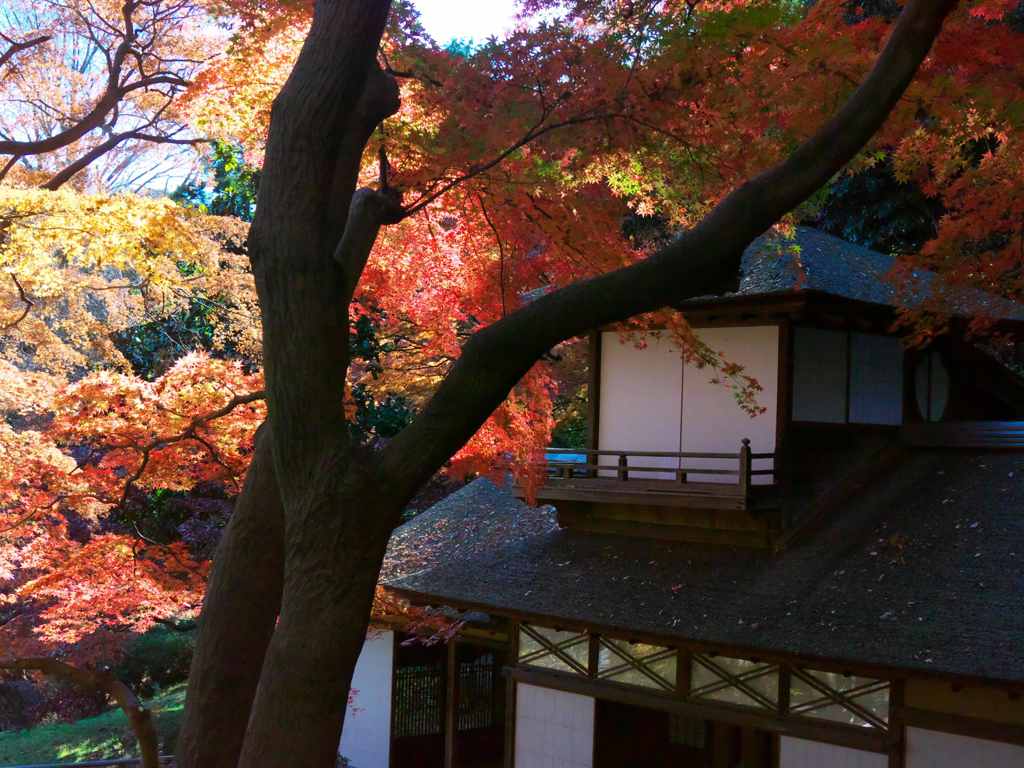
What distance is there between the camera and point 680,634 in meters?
7.69

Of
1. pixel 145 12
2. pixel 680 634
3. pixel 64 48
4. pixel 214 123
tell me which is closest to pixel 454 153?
pixel 214 123

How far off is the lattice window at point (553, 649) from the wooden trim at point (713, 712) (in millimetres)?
109

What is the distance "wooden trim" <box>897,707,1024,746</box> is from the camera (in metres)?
6.55

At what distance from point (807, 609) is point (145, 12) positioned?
8.69 metres

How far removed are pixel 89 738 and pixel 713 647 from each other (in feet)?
39.6

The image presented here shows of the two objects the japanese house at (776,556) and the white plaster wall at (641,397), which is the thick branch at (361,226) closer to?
the japanese house at (776,556)

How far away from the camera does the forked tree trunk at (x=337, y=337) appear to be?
4.19 m

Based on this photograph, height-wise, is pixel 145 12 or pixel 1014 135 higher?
pixel 145 12

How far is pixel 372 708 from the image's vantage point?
1206 centimetres

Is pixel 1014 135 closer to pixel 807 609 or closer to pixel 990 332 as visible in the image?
pixel 990 332

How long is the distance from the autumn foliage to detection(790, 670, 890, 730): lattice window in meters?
2.40

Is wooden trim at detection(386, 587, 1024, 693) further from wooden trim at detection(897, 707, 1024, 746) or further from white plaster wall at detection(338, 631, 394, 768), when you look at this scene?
white plaster wall at detection(338, 631, 394, 768)

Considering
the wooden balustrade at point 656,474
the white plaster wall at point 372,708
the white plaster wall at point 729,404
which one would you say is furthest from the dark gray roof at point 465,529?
the white plaster wall at point 729,404

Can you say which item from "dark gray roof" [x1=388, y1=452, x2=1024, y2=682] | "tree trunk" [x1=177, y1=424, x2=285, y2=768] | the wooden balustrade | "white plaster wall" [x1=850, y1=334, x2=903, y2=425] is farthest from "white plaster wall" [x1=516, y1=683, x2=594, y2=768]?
"tree trunk" [x1=177, y1=424, x2=285, y2=768]
